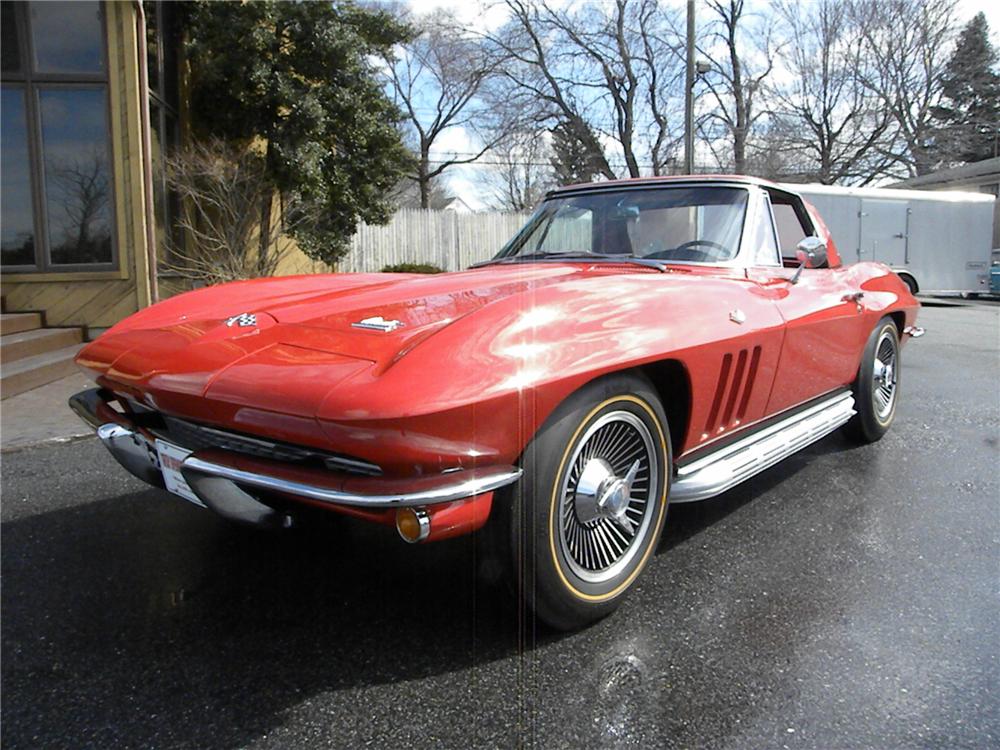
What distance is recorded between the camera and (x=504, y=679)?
76.5 inches

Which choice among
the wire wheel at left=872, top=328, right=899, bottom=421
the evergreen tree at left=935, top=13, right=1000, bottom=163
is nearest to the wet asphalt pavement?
the wire wheel at left=872, top=328, right=899, bottom=421

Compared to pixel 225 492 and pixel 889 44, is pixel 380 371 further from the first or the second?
pixel 889 44

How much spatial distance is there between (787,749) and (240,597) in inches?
67.4

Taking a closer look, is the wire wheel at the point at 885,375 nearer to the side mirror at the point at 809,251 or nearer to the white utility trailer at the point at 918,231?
the side mirror at the point at 809,251

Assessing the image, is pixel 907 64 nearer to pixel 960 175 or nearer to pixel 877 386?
pixel 960 175

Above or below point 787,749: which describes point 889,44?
above

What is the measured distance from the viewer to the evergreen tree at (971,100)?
26.4 m

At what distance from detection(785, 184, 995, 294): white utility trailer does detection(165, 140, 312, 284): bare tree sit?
33.7 ft

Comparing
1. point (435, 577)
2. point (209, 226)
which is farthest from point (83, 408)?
point (209, 226)

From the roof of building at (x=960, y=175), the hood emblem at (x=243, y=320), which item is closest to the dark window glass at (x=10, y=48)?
the hood emblem at (x=243, y=320)

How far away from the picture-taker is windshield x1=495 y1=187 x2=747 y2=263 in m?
3.23

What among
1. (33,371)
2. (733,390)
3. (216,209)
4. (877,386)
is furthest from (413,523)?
(216,209)

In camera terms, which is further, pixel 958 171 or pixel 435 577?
pixel 958 171

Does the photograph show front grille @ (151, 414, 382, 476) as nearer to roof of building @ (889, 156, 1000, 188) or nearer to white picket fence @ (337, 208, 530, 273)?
white picket fence @ (337, 208, 530, 273)
